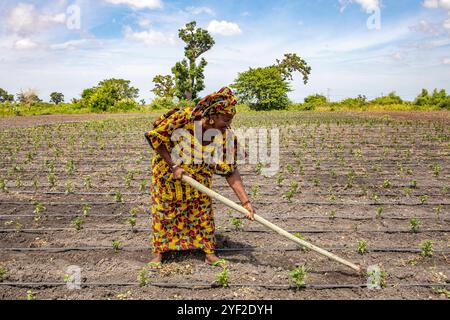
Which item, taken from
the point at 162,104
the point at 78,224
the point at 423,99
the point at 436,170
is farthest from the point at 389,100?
the point at 78,224

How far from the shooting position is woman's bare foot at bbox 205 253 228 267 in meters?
3.21

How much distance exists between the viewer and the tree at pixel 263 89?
117ft

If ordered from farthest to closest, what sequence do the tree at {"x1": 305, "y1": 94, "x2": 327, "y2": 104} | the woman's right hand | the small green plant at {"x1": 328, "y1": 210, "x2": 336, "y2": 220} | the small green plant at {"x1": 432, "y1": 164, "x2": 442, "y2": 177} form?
the tree at {"x1": 305, "y1": 94, "x2": 327, "y2": 104}
the small green plant at {"x1": 432, "y1": 164, "x2": 442, "y2": 177}
the small green plant at {"x1": 328, "y1": 210, "x2": 336, "y2": 220}
the woman's right hand

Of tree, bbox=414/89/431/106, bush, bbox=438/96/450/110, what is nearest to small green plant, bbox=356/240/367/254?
bush, bbox=438/96/450/110

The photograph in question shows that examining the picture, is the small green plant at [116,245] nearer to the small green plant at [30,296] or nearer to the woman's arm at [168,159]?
the small green plant at [30,296]

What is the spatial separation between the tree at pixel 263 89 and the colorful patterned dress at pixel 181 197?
108ft

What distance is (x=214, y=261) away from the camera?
3.24 meters

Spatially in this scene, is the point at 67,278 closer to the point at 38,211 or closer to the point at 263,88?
the point at 38,211

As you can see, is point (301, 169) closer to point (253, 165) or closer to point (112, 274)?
point (253, 165)

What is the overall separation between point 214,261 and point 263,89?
3382cm

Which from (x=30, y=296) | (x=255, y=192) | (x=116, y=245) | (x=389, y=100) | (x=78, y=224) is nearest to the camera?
(x=30, y=296)

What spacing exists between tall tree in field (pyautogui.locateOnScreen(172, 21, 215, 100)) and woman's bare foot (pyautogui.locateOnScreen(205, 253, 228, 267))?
1250 inches

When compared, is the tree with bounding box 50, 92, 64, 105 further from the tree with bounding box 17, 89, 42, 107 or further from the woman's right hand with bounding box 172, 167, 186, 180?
the woman's right hand with bounding box 172, 167, 186, 180
